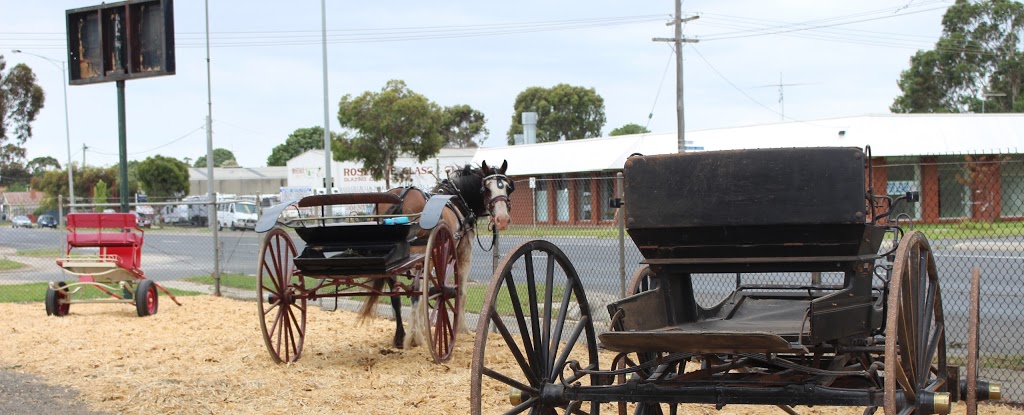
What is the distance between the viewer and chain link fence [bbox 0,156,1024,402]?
10828mm

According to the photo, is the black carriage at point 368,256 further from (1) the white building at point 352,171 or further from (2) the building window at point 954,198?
(1) the white building at point 352,171

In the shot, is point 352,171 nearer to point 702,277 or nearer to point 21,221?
point 21,221

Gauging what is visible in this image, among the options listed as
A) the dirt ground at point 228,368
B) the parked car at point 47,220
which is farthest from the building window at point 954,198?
the parked car at point 47,220

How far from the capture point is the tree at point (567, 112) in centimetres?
8356

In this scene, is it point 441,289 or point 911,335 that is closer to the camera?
point 911,335

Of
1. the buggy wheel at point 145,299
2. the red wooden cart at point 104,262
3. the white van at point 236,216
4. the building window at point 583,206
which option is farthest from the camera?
the white van at point 236,216

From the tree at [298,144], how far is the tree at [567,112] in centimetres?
4304

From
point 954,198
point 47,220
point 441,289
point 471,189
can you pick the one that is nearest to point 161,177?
point 47,220

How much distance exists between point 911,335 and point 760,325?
3.33 ft

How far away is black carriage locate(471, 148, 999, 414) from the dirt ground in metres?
2.31

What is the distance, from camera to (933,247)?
16219 millimetres

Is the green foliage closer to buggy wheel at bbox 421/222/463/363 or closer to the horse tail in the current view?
the horse tail

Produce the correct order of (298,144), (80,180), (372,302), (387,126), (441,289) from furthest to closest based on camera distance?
(298,144) → (80,180) → (387,126) → (372,302) → (441,289)

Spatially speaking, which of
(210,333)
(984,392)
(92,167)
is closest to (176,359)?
(210,333)
